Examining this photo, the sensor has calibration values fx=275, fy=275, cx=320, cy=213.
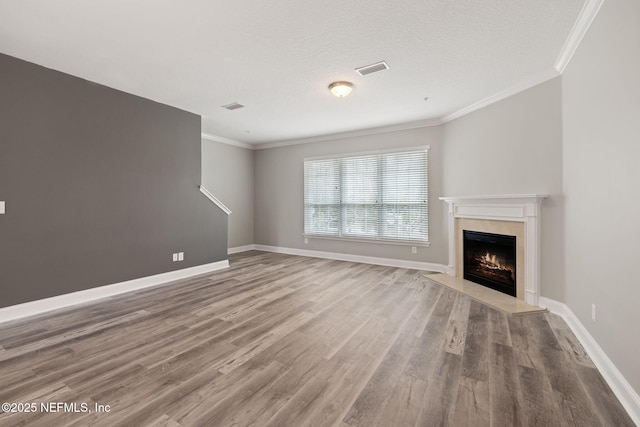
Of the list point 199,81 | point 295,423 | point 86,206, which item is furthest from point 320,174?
point 295,423

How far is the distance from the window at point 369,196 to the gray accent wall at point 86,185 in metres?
2.76

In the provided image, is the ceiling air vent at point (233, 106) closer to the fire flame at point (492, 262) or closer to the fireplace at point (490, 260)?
the fireplace at point (490, 260)

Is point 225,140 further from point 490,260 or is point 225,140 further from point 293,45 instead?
point 490,260

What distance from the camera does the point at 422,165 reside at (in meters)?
5.32

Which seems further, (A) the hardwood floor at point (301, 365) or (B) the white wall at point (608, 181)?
(B) the white wall at point (608, 181)

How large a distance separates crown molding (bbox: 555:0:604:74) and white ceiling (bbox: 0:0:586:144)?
53 mm

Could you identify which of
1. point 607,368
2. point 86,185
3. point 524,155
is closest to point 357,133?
point 524,155

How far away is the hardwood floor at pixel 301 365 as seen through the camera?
1.62m

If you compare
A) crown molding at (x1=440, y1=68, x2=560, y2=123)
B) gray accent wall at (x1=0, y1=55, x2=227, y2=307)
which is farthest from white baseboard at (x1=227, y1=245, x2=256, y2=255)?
crown molding at (x1=440, y1=68, x2=560, y2=123)

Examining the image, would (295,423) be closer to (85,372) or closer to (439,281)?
(85,372)

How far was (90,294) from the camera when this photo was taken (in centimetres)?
356

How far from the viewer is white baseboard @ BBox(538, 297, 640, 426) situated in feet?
5.37

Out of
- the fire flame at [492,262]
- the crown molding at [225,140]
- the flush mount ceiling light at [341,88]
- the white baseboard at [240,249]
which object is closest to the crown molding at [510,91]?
the flush mount ceiling light at [341,88]

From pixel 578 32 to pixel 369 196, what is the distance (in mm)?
3875
